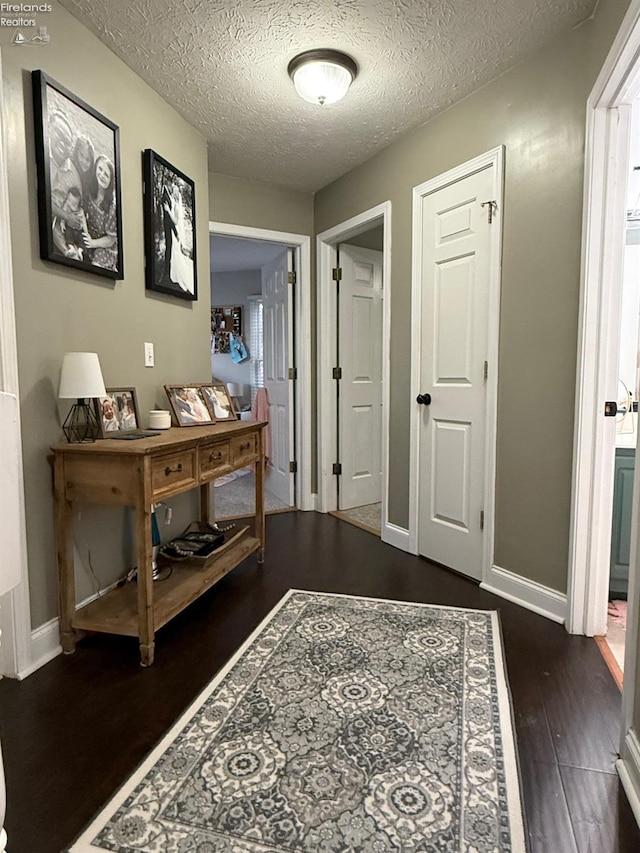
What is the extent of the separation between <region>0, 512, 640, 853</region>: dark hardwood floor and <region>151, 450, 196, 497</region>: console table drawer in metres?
0.64

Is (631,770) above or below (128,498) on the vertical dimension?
below

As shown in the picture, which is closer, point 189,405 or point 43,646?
point 43,646

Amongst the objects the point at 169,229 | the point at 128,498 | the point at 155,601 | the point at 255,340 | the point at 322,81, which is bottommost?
the point at 155,601

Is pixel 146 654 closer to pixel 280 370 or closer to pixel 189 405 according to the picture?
pixel 189 405

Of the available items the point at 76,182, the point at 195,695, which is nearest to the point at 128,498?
the point at 195,695

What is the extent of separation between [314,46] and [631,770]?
280 centimetres

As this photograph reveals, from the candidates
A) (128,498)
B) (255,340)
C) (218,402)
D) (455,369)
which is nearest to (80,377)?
(128,498)

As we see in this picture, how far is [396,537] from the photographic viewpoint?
3.17m

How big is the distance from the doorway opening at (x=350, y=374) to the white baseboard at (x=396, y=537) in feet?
1.19

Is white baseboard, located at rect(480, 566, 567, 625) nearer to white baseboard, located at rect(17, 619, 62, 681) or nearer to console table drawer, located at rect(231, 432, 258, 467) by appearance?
console table drawer, located at rect(231, 432, 258, 467)

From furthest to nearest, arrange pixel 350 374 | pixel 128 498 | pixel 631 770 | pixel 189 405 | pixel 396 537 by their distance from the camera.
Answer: pixel 350 374, pixel 396 537, pixel 189 405, pixel 128 498, pixel 631 770

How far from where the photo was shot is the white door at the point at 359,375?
392cm

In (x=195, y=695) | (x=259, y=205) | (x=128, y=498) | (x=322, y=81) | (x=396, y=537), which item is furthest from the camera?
(x=259, y=205)

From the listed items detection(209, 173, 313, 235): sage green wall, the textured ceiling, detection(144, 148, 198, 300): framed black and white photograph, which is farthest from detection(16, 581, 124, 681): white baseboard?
detection(209, 173, 313, 235): sage green wall
